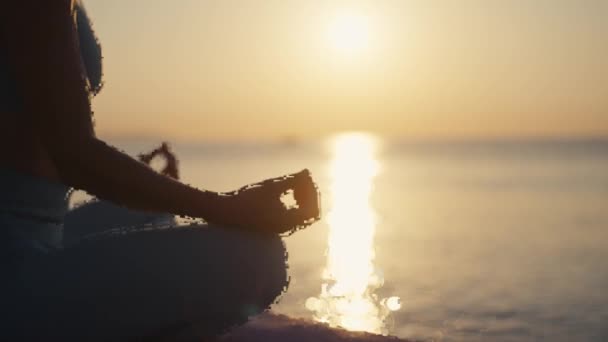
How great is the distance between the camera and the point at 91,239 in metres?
1.57

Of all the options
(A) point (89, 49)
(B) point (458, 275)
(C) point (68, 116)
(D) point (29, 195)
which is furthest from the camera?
(B) point (458, 275)

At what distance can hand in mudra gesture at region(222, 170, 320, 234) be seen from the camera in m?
1.62

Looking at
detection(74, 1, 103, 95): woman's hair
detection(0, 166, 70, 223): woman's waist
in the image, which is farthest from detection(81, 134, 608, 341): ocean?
detection(0, 166, 70, 223): woman's waist

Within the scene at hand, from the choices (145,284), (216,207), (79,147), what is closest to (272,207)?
(216,207)

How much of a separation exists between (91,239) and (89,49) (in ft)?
1.46

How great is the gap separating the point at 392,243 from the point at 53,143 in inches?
267

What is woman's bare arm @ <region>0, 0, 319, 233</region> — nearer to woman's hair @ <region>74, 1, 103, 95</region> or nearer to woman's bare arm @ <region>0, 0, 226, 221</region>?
woman's bare arm @ <region>0, 0, 226, 221</region>

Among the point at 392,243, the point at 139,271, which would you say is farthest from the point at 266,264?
the point at 392,243

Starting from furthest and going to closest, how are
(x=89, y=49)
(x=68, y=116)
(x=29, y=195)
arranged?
(x=89, y=49), (x=29, y=195), (x=68, y=116)

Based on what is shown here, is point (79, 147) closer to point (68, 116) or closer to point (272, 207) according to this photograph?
point (68, 116)

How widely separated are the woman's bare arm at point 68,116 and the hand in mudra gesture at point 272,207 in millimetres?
59

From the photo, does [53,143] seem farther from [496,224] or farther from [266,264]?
[496,224]

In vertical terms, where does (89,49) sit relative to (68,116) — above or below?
above

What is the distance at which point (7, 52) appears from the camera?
4.46ft
